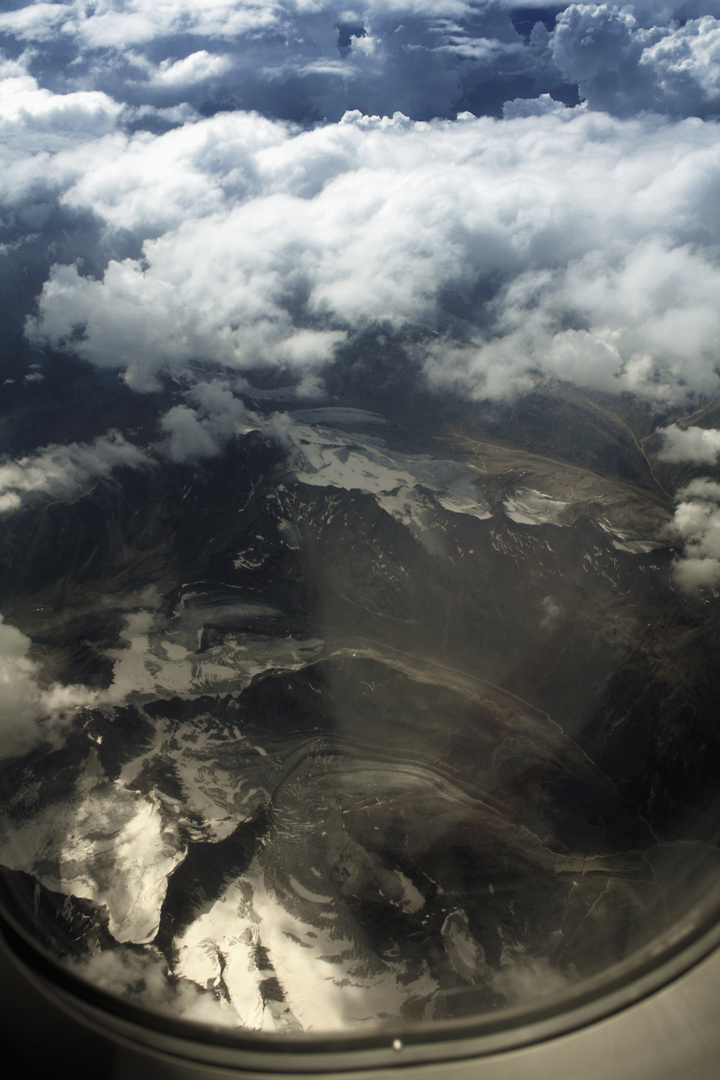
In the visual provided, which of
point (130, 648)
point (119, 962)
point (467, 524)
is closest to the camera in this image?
point (119, 962)

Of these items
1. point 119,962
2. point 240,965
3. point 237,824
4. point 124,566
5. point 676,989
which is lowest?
point 124,566

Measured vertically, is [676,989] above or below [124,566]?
above

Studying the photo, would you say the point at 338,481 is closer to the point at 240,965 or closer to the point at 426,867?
the point at 426,867

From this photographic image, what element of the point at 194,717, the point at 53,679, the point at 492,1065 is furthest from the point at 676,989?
the point at 53,679

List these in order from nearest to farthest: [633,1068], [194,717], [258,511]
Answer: [633,1068]
[194,717]
[258,511]

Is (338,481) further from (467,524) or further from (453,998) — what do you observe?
(453,998)

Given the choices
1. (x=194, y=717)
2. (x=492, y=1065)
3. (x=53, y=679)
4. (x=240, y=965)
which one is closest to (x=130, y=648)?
(x=53, y=679)

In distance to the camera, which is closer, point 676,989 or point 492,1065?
point 492,1065

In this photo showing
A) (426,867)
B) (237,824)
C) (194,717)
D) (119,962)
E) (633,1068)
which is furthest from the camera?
(194,717)

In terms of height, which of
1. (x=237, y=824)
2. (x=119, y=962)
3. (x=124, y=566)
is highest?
(x=119, y=962)
